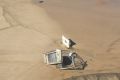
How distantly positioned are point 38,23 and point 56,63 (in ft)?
19.1

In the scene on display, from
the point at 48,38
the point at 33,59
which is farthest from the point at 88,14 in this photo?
the point at 33,59

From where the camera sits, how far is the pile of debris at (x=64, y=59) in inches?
688

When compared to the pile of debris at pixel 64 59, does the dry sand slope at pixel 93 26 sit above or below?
above

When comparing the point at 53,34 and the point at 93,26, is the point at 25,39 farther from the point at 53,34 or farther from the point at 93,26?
the point at 93,26

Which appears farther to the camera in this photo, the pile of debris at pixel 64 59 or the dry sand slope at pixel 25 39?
the pile of debris at pixel 64 59

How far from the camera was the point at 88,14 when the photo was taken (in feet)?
77.5

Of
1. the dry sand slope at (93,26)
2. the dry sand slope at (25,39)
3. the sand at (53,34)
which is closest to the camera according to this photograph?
the dry sand slope at (25,39)

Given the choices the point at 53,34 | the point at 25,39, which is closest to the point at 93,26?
the point at 53,34

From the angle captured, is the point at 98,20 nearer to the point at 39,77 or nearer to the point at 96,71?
the point at 96,71

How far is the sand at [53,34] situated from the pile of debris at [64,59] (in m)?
0.35

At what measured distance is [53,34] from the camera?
20922 mm

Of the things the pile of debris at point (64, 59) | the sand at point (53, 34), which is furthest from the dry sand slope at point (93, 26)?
the pile of debris at point (64, 59)

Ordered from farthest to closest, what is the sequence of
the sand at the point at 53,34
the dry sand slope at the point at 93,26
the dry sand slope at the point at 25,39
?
the dry sand slope at the point at 93,26, the sand at the point at 53,34, the dry sand slope at the point at 25,39

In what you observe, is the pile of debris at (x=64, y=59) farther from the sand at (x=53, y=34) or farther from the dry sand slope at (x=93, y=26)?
the dry sand slope at (x=93, y=26)
